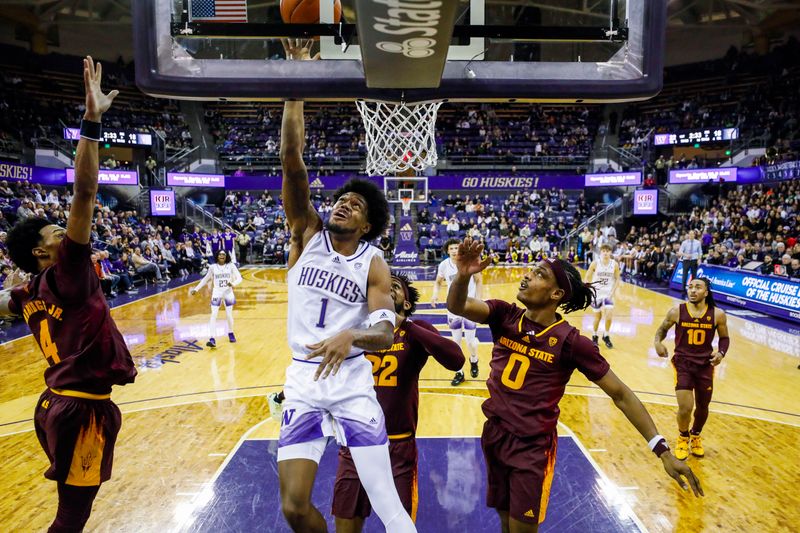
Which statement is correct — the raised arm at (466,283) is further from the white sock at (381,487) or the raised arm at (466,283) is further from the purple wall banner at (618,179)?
the purple wall banner at (618,179)

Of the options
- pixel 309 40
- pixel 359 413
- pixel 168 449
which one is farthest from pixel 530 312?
pixel 168 449

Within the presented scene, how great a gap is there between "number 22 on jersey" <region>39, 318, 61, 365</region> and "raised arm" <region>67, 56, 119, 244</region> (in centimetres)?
69

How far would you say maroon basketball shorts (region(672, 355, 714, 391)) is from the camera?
527cm

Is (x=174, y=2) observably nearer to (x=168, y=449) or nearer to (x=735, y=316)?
(x=168, y=449)

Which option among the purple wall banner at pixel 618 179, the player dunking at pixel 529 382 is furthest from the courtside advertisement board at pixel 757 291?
the purple wall banner at pixel 618 179

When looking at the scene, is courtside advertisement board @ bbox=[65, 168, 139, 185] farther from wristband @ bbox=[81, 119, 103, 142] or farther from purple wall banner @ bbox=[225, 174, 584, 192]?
wristband @ bbox=[81, 119, 103, 142]

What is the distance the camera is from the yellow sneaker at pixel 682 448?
5285 mm

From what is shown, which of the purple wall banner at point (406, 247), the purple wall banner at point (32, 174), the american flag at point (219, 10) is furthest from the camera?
the purple wall banner at point (406, 247)

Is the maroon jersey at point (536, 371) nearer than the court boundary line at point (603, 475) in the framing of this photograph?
Yes

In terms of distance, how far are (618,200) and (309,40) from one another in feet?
82.7

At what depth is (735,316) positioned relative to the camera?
41.3 ft

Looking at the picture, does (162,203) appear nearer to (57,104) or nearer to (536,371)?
(57,104)

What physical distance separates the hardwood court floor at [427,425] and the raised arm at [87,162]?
99.8 inches

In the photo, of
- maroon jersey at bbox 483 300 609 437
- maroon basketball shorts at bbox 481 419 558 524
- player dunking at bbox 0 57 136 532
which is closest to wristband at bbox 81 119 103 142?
player dunking at bbox 0 57 136 532
